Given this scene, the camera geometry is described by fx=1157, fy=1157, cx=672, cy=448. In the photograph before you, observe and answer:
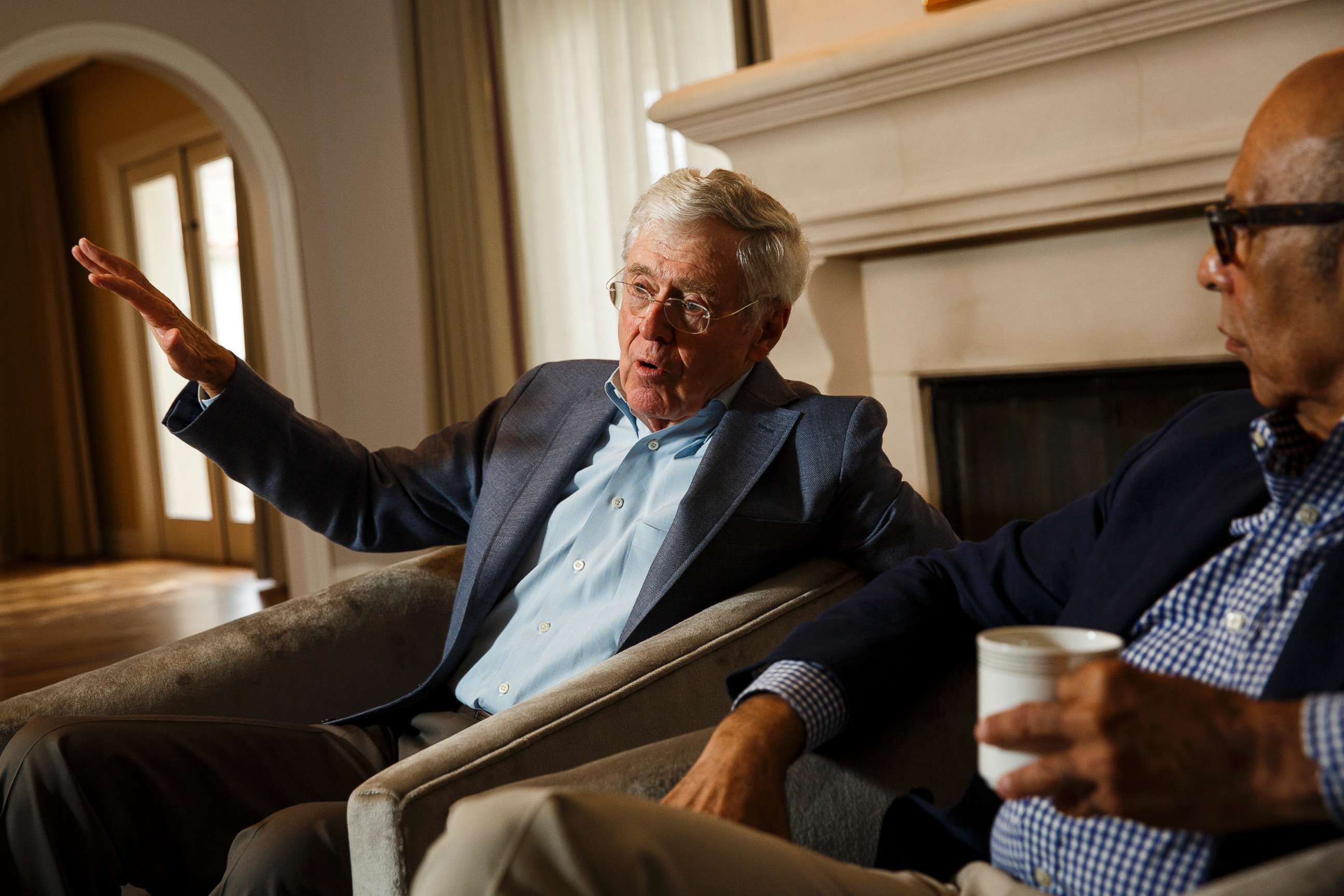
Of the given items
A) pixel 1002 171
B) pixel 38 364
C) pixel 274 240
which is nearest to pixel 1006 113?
pixel 1002 171

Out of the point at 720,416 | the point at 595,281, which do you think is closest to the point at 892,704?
the point at 720,416

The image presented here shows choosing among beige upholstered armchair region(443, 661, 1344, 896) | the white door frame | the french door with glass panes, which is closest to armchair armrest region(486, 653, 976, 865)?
beige upholstered armchair region(443, 661, 1344, 896)

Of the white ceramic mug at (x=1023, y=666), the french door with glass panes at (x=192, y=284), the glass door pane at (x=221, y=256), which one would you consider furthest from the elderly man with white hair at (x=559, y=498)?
the glass door pane at (x=221, y=256)

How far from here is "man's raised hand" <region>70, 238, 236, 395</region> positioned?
1573mm

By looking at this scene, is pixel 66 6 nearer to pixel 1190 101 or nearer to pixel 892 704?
pixel 1190 101

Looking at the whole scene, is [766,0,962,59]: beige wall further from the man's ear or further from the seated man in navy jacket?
the seated man in navy jacket

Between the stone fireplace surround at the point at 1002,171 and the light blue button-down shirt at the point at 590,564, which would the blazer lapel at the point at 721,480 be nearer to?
the light blue button-down shirt at the point at 590,564

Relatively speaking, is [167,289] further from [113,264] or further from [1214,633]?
[1214,633]

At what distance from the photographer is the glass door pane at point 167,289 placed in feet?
21.0

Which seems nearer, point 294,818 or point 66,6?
point 294,818

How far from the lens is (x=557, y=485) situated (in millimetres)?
1681

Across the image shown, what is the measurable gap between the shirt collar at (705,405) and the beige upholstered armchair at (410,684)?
26 cm

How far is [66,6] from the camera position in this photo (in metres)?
3.89

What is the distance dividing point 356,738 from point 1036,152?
69.7 inches
